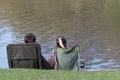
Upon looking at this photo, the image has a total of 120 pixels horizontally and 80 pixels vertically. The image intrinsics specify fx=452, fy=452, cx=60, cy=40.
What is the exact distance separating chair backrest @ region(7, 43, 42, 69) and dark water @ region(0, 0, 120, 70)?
14.1 ft

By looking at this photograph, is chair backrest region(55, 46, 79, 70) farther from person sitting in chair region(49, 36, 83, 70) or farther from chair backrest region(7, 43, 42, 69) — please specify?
chair backrest region(7, 43, 42, 69)

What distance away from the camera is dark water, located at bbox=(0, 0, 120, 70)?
13.7 meters

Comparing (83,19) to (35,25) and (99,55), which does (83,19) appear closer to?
(35,25)

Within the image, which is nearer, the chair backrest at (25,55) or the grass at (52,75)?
the grass at (52,75)

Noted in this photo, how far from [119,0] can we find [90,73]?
23668mm

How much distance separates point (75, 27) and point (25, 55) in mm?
11456

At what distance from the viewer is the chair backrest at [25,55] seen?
7668 millimetres

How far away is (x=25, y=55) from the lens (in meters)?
7.77

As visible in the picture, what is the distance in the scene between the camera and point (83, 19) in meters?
21.7

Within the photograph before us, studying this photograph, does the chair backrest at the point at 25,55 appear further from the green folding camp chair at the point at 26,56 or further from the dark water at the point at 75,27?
the dark water at the point at 75,27

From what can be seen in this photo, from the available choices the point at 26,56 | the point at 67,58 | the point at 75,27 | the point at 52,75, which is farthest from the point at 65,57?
the point at 75,27

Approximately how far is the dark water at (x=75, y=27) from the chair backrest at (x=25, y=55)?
4.29 m

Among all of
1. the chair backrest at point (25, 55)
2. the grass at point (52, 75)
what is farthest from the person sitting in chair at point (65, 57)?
the grass at point (52, 75)

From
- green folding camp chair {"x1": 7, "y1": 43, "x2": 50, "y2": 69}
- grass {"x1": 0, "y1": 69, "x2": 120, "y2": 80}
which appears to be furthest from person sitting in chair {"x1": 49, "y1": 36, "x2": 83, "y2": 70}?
grass {"x1": 0, "y1": 69, "x2": 120, "y2": 80}
